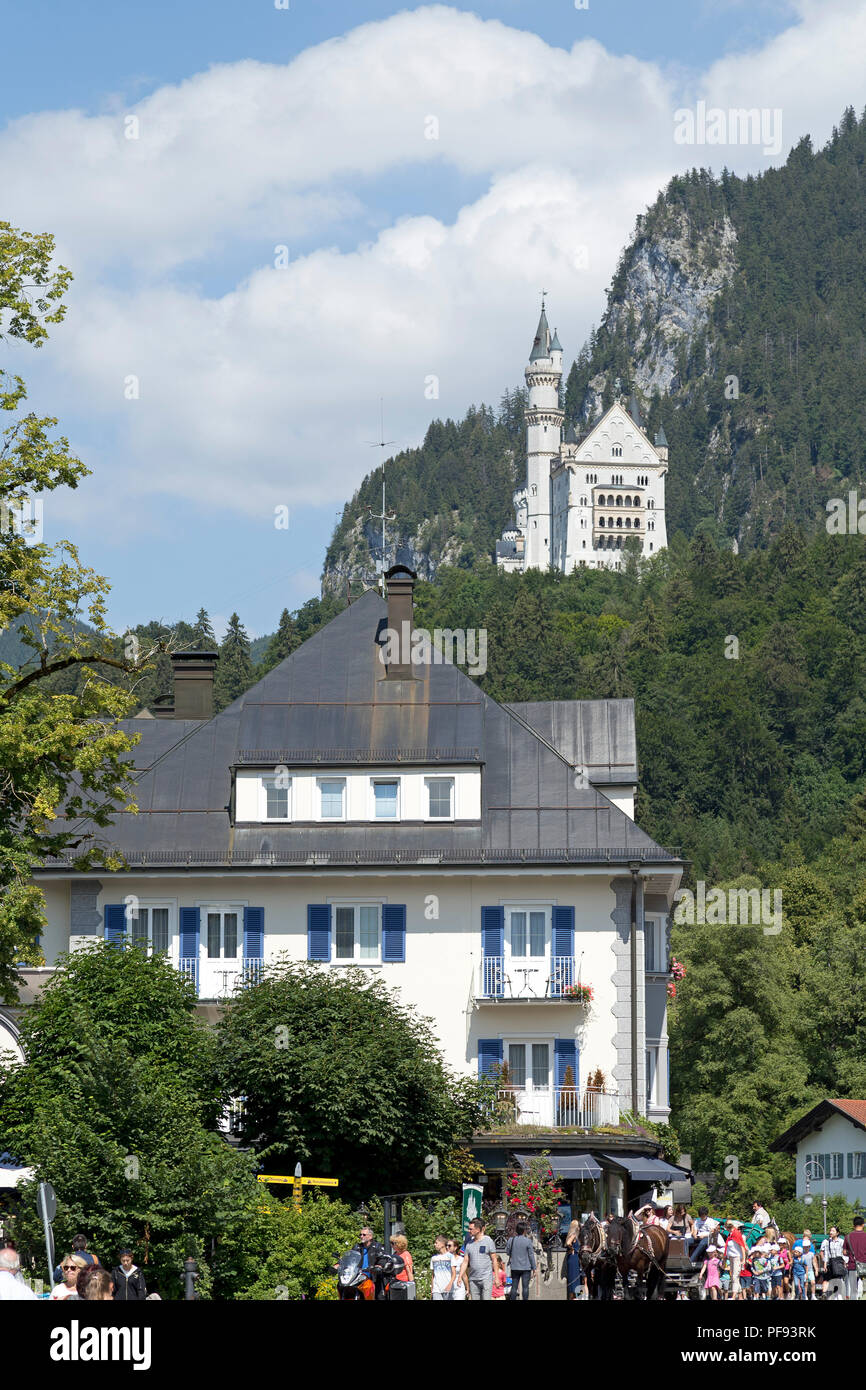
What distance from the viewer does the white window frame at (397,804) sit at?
44.5m

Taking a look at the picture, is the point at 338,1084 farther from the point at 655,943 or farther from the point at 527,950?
Result: the point at 655,943

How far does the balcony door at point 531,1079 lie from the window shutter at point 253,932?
552 cm

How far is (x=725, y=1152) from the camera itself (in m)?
71.2

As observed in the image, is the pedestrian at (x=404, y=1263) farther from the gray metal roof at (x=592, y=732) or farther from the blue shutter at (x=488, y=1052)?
the gray metal roof at (x=592, y=732)

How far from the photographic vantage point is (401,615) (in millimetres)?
47094

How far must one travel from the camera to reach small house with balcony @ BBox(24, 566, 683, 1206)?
141 ft

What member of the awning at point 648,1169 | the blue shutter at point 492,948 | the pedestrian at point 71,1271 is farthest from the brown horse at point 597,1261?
the blue shutter at point 492,948

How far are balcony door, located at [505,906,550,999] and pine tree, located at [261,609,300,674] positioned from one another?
119 meters

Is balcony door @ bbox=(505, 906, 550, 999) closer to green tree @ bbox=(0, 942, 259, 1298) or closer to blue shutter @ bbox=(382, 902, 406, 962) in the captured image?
blue shutter @ bbox=(382, 902, 406, 962)

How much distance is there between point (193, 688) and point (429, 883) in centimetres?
1029

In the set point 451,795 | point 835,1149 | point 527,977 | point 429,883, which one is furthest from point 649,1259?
point 835,1149

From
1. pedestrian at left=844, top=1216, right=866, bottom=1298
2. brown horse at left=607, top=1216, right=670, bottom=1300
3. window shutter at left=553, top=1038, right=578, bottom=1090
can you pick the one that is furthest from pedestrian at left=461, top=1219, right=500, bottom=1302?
→ window shutter at left=553, top=1038, right=578, bottom=1090
